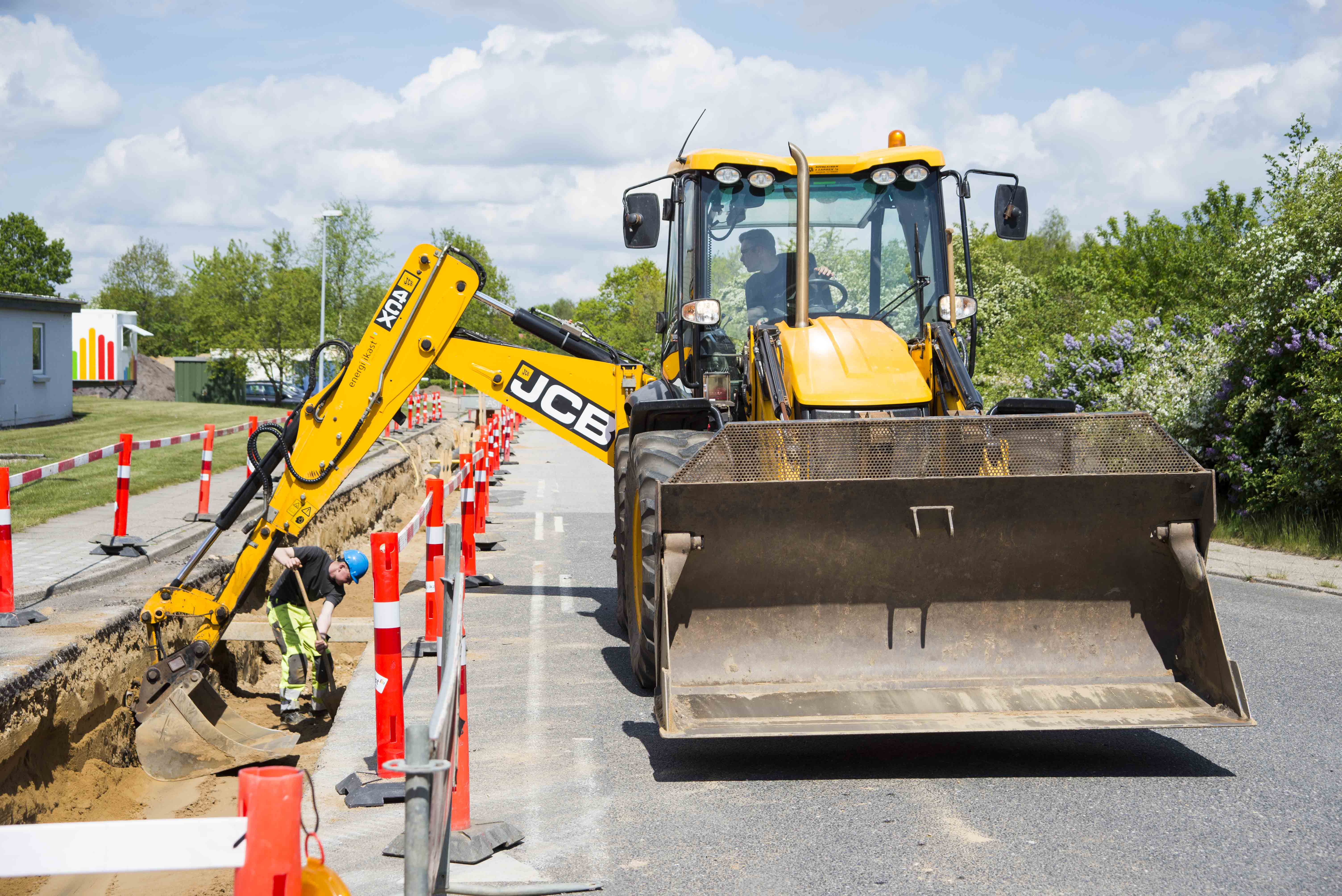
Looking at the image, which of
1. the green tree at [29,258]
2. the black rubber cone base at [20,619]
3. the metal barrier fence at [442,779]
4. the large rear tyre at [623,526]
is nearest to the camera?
the metal barrier fence at [442,779]

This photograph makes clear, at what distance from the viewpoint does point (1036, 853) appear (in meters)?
4.49

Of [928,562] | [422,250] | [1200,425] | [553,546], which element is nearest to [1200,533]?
[928,562]

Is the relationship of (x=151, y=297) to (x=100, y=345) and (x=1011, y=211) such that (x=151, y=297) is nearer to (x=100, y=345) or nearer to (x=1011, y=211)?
(x=100, y=345)

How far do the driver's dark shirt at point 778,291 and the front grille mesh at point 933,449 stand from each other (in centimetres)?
232

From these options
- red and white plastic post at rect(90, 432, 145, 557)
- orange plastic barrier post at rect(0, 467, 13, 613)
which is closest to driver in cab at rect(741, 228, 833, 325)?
orange plastic barrier post at rect(0, 467, 13, 613)

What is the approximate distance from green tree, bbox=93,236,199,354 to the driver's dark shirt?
92.5 meters

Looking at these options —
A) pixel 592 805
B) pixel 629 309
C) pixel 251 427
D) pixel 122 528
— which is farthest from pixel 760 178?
pixel 629 309

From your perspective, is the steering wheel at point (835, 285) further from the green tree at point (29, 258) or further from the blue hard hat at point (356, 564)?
the green tree at point (29, 258)

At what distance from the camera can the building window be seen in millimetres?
28188

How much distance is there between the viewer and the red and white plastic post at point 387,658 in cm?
554

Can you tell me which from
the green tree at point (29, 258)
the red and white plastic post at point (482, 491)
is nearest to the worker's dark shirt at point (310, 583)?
the red and white plastic post at point (482, 491)

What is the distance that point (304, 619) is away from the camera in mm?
8336

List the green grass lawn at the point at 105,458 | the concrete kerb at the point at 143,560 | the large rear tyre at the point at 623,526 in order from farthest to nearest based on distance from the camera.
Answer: the green grass lawn at the point at 105,458 → the concrete kerb at the point at 143,560 → the large rear tyre at the point at 623,526

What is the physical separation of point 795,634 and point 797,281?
8.87ft
